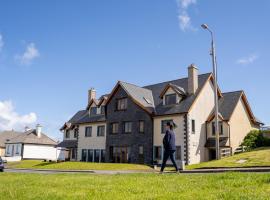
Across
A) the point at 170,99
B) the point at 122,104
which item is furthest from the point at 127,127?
the point at 170,99

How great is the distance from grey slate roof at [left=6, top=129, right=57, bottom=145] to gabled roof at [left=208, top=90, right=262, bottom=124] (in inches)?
1698

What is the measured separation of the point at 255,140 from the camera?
128 ft

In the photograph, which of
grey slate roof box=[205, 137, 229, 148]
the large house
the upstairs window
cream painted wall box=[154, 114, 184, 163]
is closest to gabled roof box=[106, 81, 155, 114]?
the large house

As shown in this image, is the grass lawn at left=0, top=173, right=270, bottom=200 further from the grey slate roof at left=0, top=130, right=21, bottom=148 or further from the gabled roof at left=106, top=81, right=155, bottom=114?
the grey slate roof at left=0, top=130, right=21, bottom=148

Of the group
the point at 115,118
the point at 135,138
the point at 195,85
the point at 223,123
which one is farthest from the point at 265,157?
the point at 115,118

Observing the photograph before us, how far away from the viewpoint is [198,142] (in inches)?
1465

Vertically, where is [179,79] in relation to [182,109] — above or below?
above

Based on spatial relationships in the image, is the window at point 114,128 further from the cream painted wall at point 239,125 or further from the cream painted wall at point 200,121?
the cream painted wall at point 239,125

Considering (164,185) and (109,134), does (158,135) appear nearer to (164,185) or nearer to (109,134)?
(109,134)

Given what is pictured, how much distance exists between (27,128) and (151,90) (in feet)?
149

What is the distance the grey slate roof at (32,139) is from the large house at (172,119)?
2782 cm

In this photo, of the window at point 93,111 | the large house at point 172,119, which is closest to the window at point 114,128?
the large house at point 172,119

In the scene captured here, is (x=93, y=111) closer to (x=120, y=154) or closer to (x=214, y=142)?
(x=120, y=154)

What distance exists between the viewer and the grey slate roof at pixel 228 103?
3806cm
